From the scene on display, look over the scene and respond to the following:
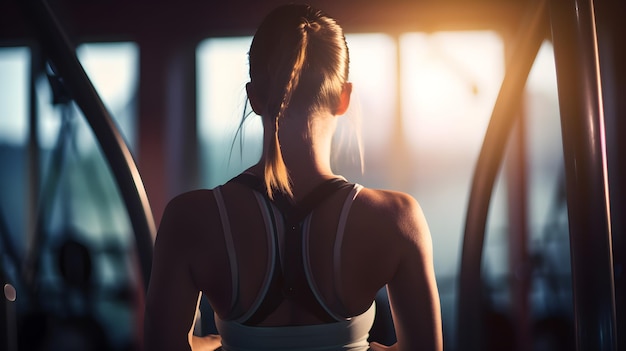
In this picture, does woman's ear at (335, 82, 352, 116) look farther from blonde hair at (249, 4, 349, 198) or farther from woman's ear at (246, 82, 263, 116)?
woman's ear at (246, 82, 263, 116)

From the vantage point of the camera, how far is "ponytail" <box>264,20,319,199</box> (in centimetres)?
85

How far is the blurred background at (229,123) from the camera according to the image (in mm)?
3223

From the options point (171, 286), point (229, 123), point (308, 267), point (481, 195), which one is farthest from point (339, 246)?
point (229, 123)

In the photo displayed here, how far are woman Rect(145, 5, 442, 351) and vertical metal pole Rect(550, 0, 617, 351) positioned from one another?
0.84 feet

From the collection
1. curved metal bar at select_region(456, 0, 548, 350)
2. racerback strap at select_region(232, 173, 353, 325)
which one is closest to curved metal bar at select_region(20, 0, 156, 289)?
racerback strap at select_region(232, 173, 353, 325)

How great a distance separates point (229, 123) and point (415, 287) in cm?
254

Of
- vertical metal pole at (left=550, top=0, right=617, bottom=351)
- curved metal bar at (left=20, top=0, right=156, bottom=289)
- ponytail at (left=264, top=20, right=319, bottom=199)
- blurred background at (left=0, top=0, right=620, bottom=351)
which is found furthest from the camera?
blurred background at (left=0, top=0, right=620, bottom=351)

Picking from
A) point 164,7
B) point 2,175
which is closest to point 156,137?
point 164,7

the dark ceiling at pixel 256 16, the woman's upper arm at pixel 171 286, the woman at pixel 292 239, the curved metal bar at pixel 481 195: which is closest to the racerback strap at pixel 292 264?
the woman at pixel 292 239

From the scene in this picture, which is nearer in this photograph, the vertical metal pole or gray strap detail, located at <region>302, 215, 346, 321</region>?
the vertical metal pole

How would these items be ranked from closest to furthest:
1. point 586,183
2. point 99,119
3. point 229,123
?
point 586,183 → point 99,119 → point 229,123

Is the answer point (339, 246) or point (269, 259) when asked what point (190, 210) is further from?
point (339, 246)

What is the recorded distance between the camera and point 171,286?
88 cm

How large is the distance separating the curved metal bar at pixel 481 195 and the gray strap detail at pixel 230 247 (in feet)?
2.21
